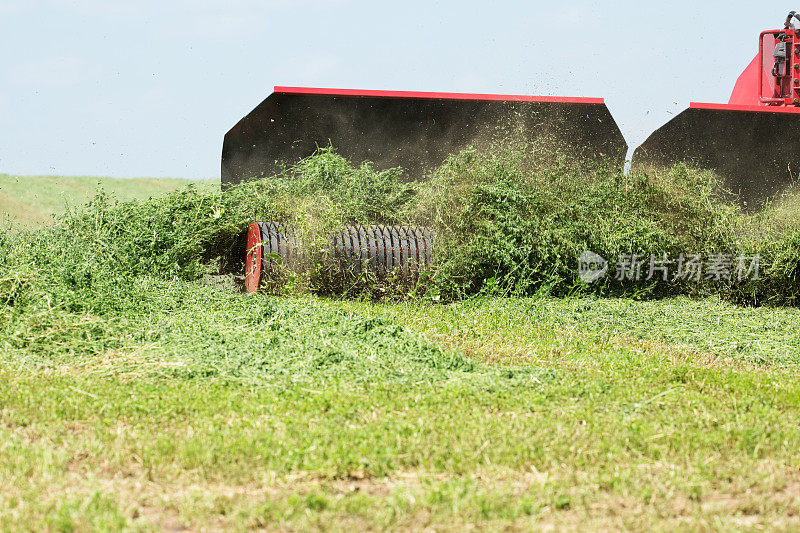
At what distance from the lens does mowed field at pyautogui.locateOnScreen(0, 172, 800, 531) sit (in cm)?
270

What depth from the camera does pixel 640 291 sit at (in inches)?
302

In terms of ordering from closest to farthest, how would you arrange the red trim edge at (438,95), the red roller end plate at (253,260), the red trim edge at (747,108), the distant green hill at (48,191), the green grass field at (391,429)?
the green grass field at (391,429), the red roller end plate at (253,260), the red trim edge at (438,95), the red trim edge at (747,108), the distant green hill at (48,191)

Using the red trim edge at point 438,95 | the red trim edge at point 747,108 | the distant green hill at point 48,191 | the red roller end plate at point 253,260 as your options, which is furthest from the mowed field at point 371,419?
the distant green hill at point 48,191

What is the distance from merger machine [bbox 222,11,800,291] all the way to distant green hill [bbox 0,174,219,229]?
676 centimetres

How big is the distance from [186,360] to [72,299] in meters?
1.43

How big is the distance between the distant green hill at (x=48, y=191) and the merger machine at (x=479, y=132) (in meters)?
6.76

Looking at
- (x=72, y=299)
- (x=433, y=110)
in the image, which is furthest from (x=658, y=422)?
(x=433, y=110)

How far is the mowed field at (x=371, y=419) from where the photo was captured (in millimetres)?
2697

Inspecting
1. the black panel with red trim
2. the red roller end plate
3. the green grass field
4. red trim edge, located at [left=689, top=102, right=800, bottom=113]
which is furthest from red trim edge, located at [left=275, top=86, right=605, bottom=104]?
the green grass field

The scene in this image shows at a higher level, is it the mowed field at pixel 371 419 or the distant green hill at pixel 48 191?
the distant green hill at pixel 48 191

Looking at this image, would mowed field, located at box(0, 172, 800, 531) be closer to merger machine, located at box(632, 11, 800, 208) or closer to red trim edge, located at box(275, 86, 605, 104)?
merger machine, located at box(632, 11, 800, 208)

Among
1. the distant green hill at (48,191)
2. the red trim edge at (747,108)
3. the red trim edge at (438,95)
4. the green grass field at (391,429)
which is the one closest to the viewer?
the green grass field at (391,429)

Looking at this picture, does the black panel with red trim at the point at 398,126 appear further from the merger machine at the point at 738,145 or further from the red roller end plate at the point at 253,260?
the red roller end plate at the point at 253,260

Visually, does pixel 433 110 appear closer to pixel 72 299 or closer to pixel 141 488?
pixel 72 299
